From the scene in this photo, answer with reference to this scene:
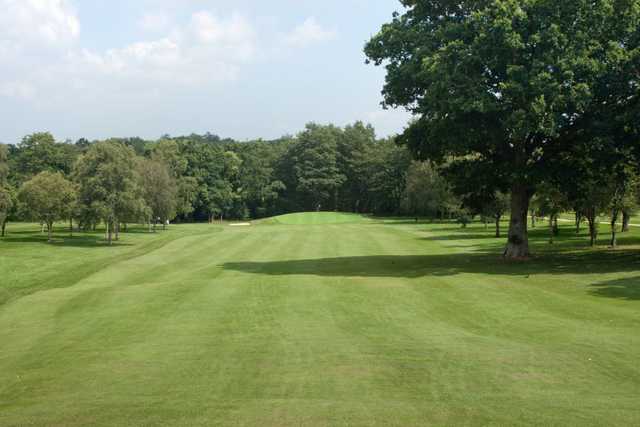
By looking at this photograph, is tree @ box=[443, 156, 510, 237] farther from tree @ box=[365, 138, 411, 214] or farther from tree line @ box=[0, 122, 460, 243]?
tree @ box=[365, 138, 411, 214]

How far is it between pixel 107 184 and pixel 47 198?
19.4 feet

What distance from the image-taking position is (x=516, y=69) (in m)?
27.6

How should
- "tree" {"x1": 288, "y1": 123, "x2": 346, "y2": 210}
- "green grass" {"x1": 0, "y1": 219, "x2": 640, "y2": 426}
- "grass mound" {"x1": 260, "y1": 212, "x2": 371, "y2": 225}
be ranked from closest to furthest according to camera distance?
"green grass" {"x1": 0, "y1": 219, "x2": 640, "y2": 426} < "grass mound" {"x1": 260, "y1": 212, "x2": 371, "y2": 225} < "tree" {"x1": 288, "y1": 123, "x2": 346, "y2": 210}

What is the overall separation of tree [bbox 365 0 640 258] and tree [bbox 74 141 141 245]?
3779 cm

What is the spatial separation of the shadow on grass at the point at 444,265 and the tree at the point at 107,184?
30.5 metres

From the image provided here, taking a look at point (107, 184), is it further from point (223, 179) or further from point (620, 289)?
point (223, 179)

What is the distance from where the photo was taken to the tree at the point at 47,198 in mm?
62531

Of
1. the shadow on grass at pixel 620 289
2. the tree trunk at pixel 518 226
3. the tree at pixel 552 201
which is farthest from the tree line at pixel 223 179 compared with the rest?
the shadow on grass at pixel 620 289

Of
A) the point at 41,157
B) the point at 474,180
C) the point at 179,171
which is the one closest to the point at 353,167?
the point at 179,171

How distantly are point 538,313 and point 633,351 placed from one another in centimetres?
545

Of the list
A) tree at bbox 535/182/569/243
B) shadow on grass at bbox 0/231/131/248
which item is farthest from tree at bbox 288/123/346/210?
tree at bbox 535/182/569/243

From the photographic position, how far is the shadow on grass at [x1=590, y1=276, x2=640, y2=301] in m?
20.7

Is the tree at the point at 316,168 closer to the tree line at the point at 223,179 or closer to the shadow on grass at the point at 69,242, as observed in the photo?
the tree line at the point at 223,179

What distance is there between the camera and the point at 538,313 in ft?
58.6
